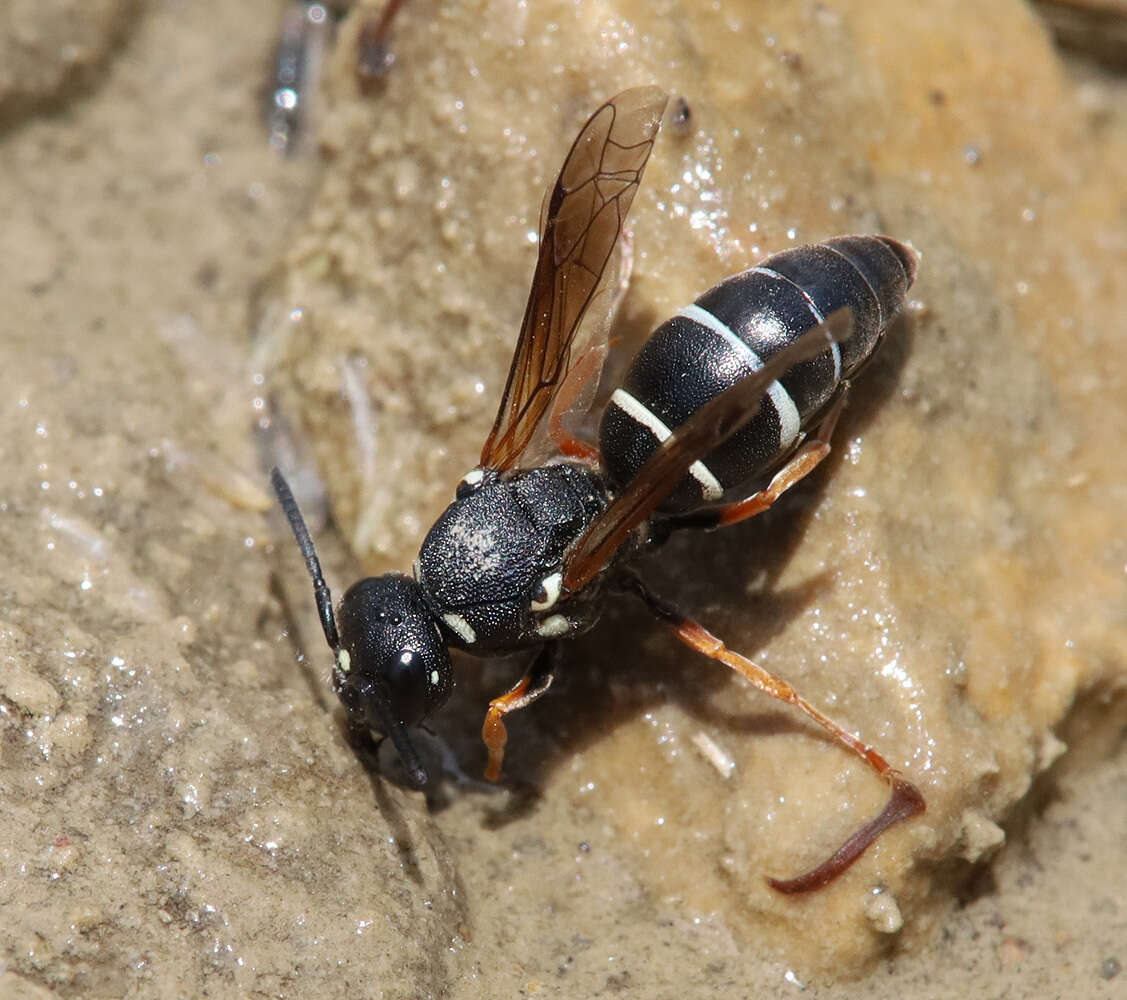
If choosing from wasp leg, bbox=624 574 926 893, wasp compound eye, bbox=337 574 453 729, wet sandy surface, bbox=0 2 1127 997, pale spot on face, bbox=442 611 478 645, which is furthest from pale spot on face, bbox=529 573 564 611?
wet sandy surface, bbox=0 2 1127 997

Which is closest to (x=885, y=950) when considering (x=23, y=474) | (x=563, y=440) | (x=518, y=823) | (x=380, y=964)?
(x=518, y=823)

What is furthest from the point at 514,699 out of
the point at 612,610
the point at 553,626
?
the point at 612,610

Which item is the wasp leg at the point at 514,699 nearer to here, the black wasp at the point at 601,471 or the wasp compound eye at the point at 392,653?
the black wasp at the point at 601,471

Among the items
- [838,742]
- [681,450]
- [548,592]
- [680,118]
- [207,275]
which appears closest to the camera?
[681,450]

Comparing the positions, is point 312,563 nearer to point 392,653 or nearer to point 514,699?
point 392,653

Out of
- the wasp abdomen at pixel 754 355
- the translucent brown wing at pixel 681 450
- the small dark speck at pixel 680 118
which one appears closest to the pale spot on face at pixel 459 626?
the translucent brown wing at pixel 681 450

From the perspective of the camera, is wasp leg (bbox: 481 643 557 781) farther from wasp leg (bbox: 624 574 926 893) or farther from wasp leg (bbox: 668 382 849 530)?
wasp leg (bbox: 668 382 849 530)
